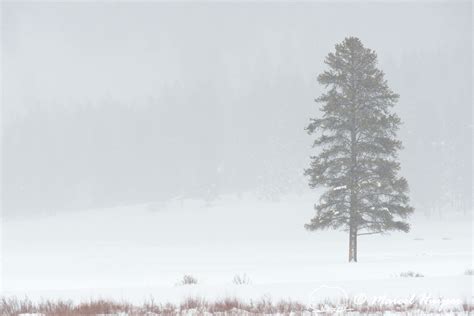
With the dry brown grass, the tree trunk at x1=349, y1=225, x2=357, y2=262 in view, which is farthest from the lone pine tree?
the dry brown grass

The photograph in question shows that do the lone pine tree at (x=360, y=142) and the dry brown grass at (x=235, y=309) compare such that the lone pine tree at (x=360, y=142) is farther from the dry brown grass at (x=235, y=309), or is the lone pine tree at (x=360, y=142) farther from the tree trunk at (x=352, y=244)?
the dry brown grass at (x=235, y=309)

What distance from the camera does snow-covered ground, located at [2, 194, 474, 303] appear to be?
11.1m

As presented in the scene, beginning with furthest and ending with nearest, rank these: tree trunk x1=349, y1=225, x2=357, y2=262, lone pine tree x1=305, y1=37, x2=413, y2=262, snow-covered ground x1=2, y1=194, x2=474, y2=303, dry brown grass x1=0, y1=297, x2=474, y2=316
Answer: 1. tree trunk x1=349, y1=225, x2=357, y2=262
2. lone pine tree x1=305, y1=37, x2=413, y2=262
3. snow-covered ground x1=2, y1=194, x2=474, y2=303
4. dry brown grass x1=0, y1=297, x2=474, y2=316

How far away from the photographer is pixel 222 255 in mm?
43875

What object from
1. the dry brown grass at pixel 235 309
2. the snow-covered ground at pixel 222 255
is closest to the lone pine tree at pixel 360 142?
the snow-covered ground at pixel 222 255

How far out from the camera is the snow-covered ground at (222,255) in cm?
1107

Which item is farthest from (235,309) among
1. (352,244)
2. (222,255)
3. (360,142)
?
(222,255)

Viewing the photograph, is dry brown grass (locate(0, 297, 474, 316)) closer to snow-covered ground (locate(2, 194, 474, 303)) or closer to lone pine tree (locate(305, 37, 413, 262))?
snow-covered ground (locate(2, 194, 474, 303))

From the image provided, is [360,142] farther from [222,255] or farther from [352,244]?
[222,255]

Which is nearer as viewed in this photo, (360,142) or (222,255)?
(360,142)

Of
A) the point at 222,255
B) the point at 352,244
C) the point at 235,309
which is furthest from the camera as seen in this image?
the point at 222,255

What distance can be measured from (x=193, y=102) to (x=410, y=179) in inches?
2072

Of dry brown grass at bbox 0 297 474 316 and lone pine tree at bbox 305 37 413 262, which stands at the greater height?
lone pine tree at bbox 305 37 413 262

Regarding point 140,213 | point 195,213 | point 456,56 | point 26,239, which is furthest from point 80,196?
point 456,56
